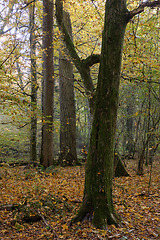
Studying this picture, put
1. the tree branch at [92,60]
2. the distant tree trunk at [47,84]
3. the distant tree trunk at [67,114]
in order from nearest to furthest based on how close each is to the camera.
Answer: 1. the tree branch at [92,60]
2. the distant tree trunk at [47,84]
3. the distant tree trunk at [67,114]

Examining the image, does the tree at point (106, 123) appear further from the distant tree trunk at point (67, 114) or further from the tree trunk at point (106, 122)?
the distant tree trunk at point (67, 114)

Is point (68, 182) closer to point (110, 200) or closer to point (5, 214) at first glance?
point (5, 214)

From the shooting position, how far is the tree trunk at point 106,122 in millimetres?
3527

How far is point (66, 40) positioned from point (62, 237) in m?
5.62

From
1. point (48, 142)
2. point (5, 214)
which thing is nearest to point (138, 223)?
point (5, 214)

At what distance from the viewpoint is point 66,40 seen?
6379 mm

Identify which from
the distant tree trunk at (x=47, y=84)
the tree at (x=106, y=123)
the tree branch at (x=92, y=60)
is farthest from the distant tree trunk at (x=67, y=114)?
the tree at (x=106, y=123)

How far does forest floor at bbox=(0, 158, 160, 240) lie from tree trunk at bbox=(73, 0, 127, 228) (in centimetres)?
32

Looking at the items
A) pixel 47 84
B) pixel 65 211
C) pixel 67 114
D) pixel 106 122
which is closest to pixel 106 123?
pixel 106 122

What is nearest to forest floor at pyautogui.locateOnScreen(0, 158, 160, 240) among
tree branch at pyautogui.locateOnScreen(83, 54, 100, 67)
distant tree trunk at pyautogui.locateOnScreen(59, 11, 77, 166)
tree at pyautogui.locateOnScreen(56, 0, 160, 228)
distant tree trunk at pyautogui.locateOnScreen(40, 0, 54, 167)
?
tree at pyautogui.locateOnScreen(56, 0, 160, 228)

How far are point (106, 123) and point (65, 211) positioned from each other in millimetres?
2425

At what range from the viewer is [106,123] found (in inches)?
139

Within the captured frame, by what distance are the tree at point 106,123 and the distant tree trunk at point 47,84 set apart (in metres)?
3.68

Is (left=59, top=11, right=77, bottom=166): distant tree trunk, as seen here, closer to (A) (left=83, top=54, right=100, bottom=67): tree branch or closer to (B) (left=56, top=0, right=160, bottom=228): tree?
(A) (left=83, top=54, right=100, bottom=67): tree branch
